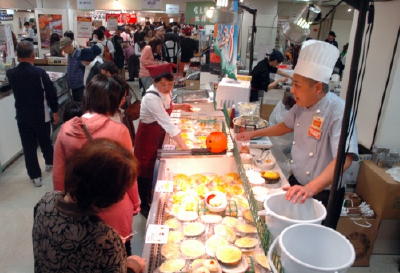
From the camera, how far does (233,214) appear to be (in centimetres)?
212

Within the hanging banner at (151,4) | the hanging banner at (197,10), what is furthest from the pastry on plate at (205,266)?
the hanging banner at (151,4)

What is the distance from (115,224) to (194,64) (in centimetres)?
715

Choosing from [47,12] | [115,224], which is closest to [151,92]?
[115,224]

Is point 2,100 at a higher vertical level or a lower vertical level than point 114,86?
lower

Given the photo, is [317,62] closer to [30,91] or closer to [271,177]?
[271,177]

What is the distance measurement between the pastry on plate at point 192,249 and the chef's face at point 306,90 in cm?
121

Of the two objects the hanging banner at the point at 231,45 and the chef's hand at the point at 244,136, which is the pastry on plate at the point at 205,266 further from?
the hanging banner at the point at 231,45

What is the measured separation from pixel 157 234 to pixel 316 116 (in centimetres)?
139

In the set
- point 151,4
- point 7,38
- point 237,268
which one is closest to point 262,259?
point 237,268

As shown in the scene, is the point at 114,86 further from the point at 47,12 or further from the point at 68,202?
the point at 47,12

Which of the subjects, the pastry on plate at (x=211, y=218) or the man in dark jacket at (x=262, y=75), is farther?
the man in dark jacket at (x=262, y=75)

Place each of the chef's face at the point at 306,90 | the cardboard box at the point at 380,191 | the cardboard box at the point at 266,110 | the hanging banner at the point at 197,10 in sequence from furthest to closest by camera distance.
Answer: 1. the cardboard box at the point at 266,110
2. the hanging banner at the point at 197,10
3. the cardboard box at the point at 380,191
4. the chef's face at the point at 306,90

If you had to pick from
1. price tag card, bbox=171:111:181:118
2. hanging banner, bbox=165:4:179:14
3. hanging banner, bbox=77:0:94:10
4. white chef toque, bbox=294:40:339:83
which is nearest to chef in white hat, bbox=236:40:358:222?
white chef toque, bbox=294:40:339:83

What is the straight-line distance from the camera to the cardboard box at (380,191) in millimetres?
3133
